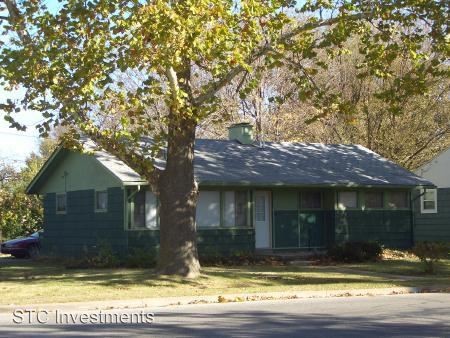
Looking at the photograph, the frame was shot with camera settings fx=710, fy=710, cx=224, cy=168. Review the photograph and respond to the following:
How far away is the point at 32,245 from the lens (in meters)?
30.1

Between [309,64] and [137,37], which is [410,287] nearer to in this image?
[137,37]

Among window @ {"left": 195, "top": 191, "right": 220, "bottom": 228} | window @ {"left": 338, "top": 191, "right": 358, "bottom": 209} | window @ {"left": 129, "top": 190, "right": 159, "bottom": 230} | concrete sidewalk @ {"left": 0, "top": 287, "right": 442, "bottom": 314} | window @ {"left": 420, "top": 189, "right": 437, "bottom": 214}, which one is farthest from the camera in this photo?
window @ {"left": 420, "top": 189, "right": 437, "bottom": 214}

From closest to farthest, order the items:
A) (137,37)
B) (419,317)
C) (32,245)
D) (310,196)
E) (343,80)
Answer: (419,317) → (137,37) → (310,196) → (32,245) → (343,80)

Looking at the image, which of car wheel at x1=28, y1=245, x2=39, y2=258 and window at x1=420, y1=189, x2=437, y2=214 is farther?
window at x1=420, y1=189, x2=437, y2=214

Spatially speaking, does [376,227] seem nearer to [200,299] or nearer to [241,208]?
[241,208]

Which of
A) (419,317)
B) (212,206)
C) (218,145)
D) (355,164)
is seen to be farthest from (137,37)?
(355,164)

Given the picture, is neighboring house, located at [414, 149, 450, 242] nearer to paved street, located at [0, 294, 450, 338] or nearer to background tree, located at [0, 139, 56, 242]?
paved street, located at [0, 294, 450, 338]

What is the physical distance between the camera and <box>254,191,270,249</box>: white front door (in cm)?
2609

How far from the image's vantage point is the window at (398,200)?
28250 mm

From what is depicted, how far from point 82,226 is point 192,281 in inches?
401

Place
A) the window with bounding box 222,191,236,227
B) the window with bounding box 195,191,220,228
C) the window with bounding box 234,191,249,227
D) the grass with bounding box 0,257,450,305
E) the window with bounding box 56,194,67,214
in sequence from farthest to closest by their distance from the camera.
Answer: the window with bounding box 56,194,67,214
the window with bounding box 234,191,249,227
the window with bounding box 222,191,236,227
the window with bounding box 195,191,220,228
the grass with bounding box 0,257,450,305

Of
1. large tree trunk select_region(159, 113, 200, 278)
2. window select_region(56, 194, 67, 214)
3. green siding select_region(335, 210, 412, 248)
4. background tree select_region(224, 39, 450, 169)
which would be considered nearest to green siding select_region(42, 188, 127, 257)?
window select_region(56, 194, 67, 214)

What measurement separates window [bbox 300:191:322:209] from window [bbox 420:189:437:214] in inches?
236

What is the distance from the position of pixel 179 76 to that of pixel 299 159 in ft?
38.3
